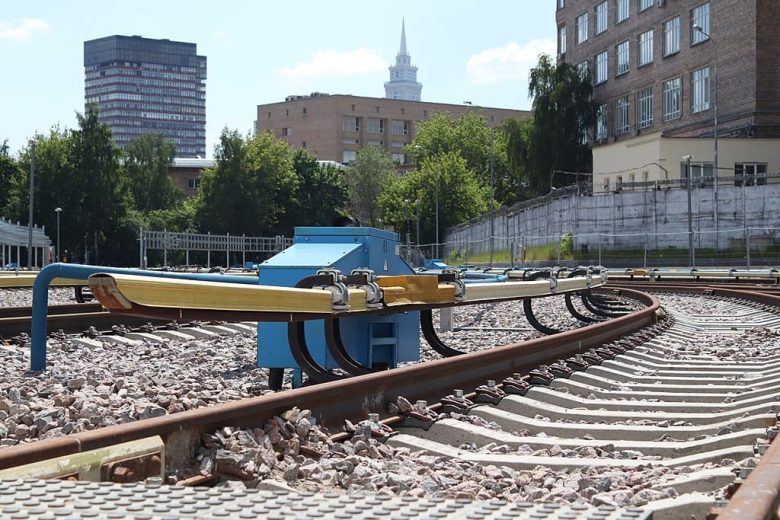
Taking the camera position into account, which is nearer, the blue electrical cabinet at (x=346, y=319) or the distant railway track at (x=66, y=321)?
the blue electrical cabinet at (x=346, y=319)

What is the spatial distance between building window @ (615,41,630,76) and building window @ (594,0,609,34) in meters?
2.35

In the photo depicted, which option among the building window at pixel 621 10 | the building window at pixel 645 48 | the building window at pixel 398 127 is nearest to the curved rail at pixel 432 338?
the building window at pixel 645 48

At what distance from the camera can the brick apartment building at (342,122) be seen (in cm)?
14950

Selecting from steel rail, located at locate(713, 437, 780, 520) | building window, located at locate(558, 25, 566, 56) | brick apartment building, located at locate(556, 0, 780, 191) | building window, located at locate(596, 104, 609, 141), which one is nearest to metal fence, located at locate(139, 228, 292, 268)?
brick apartment building, located at locate(556, 0, 780, 191)

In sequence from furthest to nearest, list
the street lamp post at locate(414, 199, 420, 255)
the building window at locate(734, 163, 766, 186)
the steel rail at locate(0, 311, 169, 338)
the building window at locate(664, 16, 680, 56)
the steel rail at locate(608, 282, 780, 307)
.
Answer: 1. the street lamp post at locate(414, 199, 420, 255)
2. the building window at locate(664, 16, 680, 56)
3. the building window at locate(734, 163, 766, 186)
4. the steel rail at locate(608, 282, 780, 307)
5. the steel rail at locate(0, 311, 169, 338)

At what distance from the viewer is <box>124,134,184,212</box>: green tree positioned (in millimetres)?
126625

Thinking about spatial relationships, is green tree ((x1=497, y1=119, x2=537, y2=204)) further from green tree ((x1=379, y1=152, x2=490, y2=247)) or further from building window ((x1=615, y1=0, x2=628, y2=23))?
building window ((x1=615, y1=0, x2=628, y2=23))

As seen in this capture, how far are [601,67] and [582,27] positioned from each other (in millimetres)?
4171

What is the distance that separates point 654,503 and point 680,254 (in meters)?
47.1

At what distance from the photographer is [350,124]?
496ft

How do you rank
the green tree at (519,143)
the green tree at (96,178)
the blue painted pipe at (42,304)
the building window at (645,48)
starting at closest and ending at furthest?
the blue painted pipe at (42,304) → the building window at (645,48) → the green tree at (519,143) → the green tree at (96,178)

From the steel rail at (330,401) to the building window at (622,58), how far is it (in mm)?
61595

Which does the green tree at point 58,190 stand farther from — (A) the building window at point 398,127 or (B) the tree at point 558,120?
(A) the building window at point 398,127

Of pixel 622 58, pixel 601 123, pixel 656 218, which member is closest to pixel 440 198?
pixel 601 123
